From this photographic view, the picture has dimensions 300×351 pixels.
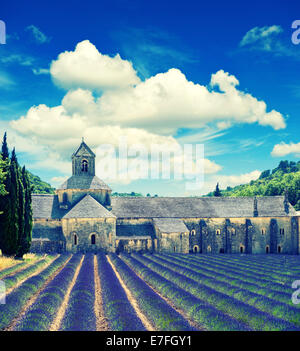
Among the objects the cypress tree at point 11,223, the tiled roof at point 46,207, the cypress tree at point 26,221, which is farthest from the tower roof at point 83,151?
the cypress tree at point 11,223

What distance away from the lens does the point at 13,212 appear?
3153 cm

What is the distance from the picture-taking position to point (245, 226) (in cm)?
5150

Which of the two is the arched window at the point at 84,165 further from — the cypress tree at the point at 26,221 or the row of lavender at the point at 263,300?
the row of lavender at the point at 263,300

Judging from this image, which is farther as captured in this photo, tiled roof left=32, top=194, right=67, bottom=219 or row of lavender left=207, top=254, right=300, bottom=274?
tiled roof left=32, top=194, right=67, bottom=219

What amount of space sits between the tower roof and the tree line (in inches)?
618

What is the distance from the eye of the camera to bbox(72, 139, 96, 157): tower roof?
50.3m

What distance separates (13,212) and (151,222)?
21359mm

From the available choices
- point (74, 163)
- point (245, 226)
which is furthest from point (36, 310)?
point (245, 226)

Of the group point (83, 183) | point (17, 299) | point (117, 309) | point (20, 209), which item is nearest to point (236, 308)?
point (117, 309)

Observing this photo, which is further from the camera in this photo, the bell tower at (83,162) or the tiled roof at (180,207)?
the bell tower at (83,162)

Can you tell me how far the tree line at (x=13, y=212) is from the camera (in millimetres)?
31125

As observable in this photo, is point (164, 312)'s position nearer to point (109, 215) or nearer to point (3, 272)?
point (3, 272)

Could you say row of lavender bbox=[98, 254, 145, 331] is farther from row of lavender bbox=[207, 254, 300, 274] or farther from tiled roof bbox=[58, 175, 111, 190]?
tiled roof bbox=[58, 175, 111, 190]

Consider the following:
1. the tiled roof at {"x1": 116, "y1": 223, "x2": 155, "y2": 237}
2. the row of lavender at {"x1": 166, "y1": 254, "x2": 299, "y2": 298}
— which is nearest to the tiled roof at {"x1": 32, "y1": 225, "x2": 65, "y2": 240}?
the tiled roof at {"x1": 116, "y1": 223, "x2": 155, "y2": 237}
